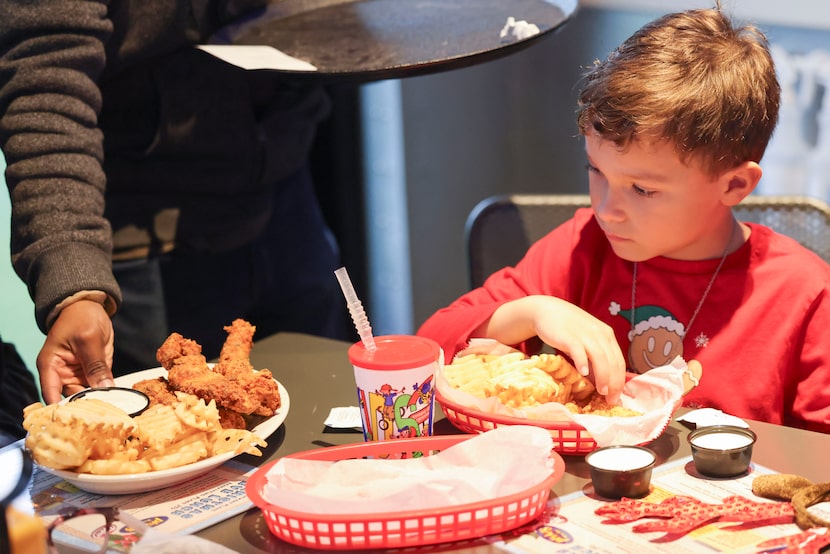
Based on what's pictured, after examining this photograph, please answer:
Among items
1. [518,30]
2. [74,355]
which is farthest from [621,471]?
[518,30]

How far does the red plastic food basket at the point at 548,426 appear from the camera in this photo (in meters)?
1.14

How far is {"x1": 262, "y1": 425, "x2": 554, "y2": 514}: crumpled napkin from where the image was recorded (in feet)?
3.18

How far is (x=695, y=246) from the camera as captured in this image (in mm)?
1536

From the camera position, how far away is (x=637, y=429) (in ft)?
3.73

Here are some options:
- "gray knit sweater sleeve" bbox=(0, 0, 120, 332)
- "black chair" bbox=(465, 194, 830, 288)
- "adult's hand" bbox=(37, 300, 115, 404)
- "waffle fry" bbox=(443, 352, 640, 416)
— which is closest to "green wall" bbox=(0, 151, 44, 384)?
"gray knit sweater sleeve" bbox=(0, 0, 120, 332)

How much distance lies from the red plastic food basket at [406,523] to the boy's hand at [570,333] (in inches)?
10.9

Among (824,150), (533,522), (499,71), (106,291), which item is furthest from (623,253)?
(499,71)

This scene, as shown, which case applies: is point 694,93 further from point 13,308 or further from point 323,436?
point 13,308

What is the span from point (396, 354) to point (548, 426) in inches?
8.1

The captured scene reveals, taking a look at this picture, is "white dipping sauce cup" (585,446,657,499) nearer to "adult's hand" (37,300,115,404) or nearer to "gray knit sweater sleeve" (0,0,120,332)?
"adult's hand" (37,300,115,404)

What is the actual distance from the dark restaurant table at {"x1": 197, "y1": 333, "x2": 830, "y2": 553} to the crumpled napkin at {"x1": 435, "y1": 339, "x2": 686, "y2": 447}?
46mm

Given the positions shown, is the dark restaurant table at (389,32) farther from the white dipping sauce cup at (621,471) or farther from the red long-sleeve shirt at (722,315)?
the white dipping sauce cup at (621,471)

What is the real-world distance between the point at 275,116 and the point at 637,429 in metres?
1.20

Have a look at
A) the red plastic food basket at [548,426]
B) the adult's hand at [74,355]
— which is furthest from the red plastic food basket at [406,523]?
the adult's hand at [74,355]
